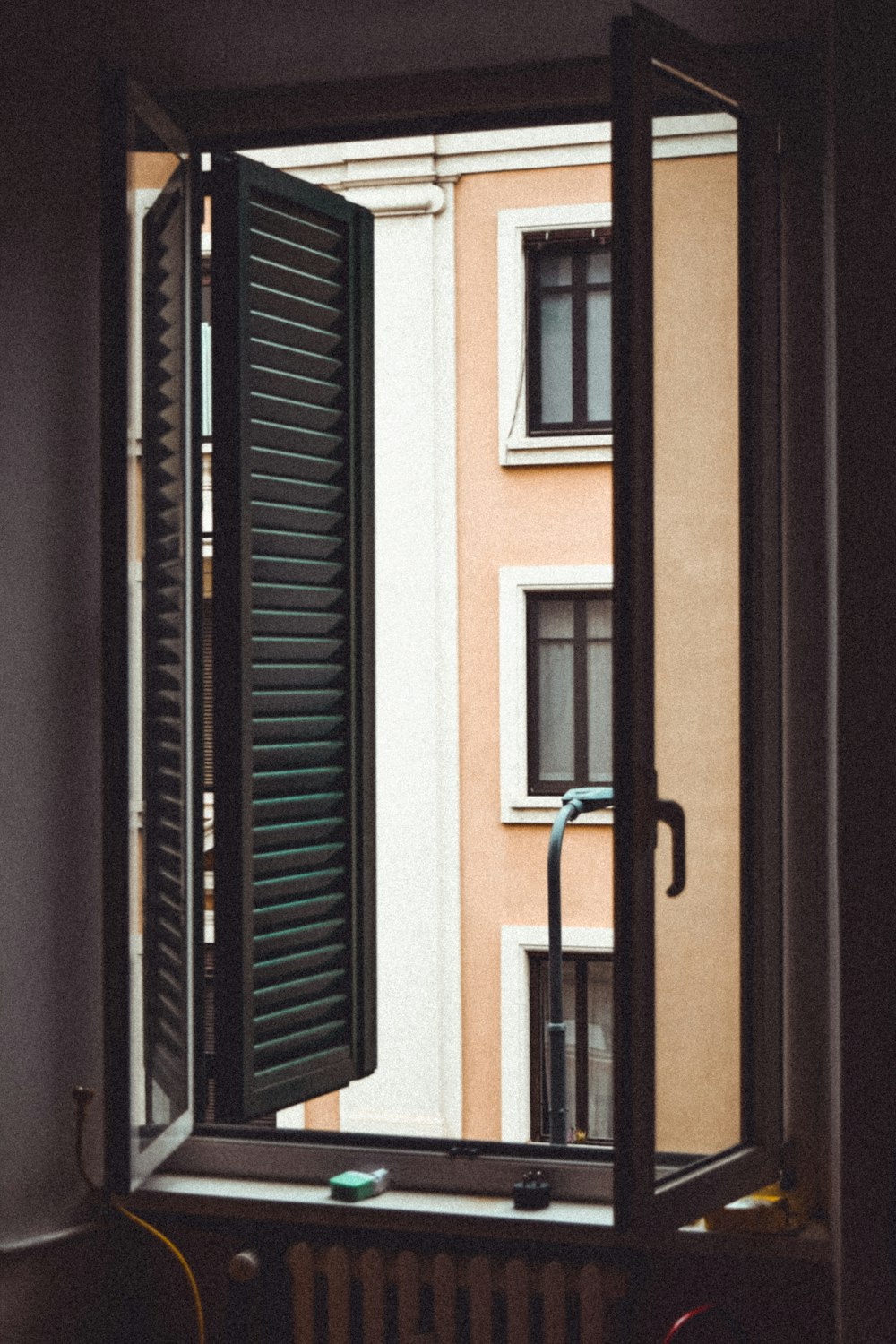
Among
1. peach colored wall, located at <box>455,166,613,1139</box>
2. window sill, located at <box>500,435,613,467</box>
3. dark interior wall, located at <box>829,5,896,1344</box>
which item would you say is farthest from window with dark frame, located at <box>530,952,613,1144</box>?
dark interior wall, located at <box>829,5,896,1344</box>

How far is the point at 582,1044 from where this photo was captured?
9180 mm

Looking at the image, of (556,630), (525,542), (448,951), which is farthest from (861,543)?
(448,951)

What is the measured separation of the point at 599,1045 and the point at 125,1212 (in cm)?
811

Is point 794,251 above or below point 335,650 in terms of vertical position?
above

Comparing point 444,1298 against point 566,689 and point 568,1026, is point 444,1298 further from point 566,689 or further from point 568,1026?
point 566,689

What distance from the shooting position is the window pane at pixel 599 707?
9719 millimetres

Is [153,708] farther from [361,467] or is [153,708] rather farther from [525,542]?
[525,542]

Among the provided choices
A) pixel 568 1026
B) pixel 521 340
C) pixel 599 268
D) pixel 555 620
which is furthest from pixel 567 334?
pixel 568 1026

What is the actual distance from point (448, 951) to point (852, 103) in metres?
10.3

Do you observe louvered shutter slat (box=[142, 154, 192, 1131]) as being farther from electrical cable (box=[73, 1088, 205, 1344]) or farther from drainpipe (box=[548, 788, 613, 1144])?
drainpipe (box=[548, 788, 613, 1144])

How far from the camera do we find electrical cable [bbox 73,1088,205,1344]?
1.78m

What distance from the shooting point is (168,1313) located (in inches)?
74.0

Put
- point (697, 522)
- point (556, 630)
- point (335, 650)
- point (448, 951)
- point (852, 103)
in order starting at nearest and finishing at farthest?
point (852, 103)
point (697, 522)
point (335, 650)
point (556, 630)
point (448, 951)

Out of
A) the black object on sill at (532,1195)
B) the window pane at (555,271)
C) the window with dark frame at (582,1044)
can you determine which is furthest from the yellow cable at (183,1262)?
the window pane at (555,271)
